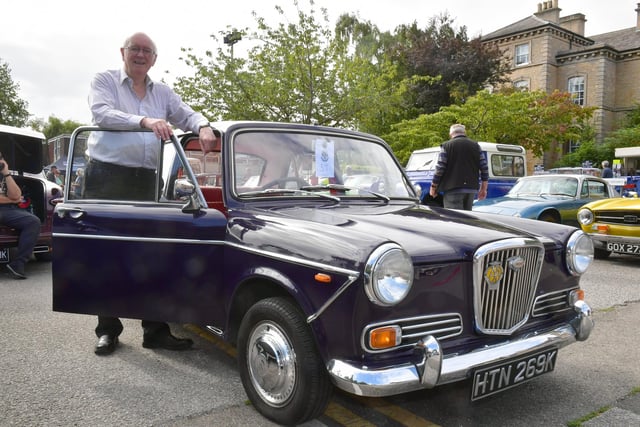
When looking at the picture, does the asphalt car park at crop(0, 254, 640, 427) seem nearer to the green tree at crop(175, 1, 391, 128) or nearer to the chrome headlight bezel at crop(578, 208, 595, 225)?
the chrome headlight bezel at crop(578, 208, 595, 225)

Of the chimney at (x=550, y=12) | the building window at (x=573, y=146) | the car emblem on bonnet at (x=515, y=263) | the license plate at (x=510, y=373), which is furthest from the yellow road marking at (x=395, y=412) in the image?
the chimney at (x=550, y=12)

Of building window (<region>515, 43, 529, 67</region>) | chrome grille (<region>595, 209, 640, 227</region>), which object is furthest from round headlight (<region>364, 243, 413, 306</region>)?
building window (<region>515, 43, 529, 67</region>)

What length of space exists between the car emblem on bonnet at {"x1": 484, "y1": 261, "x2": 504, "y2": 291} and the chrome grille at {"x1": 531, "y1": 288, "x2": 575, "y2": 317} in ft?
1.33

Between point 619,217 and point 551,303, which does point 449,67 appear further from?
point 551,303

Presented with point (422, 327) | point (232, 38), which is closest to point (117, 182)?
point (422, 327)

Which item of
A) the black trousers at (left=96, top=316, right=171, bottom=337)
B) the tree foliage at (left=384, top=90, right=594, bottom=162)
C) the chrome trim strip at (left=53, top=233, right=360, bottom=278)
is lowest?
the black trousers at (left=96, top=316, right=171, bottom=337)

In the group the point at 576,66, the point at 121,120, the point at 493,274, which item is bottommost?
the point at 493,274

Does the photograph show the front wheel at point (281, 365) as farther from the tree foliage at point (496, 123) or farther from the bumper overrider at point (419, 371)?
the tree foliage at point (496, 123)

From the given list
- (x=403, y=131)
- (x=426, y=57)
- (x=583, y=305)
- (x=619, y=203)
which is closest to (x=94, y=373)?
(x=583, y=305)

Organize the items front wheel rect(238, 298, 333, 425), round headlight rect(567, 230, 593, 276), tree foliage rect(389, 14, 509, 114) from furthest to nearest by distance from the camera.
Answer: tree foliage rect(389, 14, 509, 114) < round headlight rect(567, 230, 593, 276) < front wheel rect(238, 298, 333, 425)

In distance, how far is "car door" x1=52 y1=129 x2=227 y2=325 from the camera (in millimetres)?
3141

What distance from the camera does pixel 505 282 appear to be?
273 centimetres

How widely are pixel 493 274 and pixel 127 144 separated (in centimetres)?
255

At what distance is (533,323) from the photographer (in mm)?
2936
